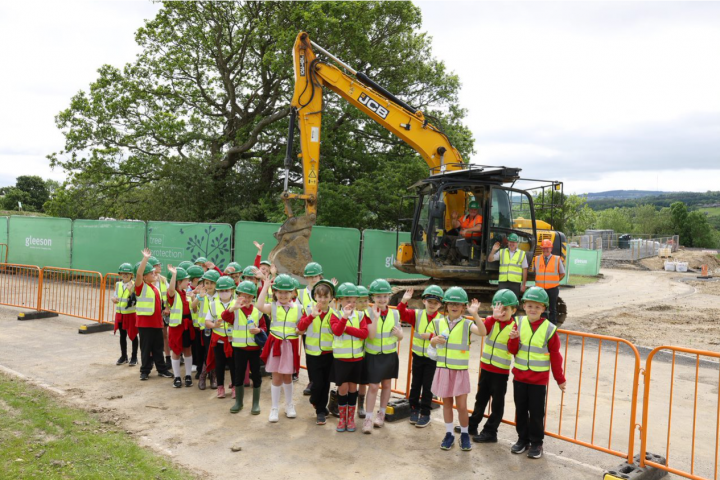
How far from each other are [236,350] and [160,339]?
2.03 meters

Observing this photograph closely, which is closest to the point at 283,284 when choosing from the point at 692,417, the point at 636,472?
the point at 636,472

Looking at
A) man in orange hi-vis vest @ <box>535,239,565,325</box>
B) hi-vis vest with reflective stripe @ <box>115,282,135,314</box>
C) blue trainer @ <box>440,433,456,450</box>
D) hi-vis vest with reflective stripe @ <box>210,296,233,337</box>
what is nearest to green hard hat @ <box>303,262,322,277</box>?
hi-vis vest with reflective stripe @ <box>210,296,233,337</box>

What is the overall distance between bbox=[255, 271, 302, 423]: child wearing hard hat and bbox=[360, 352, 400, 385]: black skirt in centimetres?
84

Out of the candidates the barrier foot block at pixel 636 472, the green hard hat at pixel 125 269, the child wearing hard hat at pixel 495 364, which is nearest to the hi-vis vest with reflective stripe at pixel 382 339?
the child wearing hard hat at pixel 495 364

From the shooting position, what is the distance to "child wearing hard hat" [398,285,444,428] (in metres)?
5.91

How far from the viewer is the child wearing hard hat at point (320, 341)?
5.84 m

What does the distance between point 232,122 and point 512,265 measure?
1576 centimetres

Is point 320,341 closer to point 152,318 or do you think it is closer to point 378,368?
point 378,368

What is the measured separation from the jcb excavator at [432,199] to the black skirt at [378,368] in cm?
552

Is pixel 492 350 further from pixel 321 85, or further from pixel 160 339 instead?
pixel 321 85

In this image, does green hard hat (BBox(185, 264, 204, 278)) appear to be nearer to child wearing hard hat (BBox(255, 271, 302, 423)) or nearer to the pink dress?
child wearing hard hat (BBox(255, 271, 302, 423))

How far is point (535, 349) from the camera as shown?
5.15 metres

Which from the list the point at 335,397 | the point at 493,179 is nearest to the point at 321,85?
the point at 493,179

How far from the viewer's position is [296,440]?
5.55m
